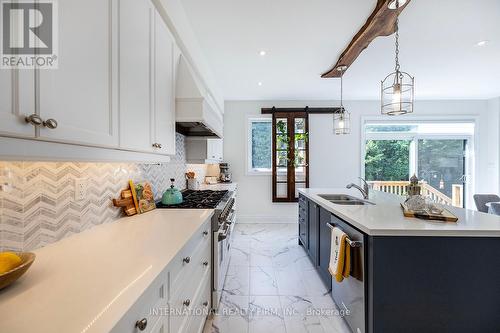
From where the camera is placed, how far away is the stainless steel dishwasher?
1.51m

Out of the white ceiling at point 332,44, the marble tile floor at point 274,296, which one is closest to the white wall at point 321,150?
→ the white ceiling at point 332,44

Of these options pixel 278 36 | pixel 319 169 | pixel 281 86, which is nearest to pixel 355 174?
pixel 319 169

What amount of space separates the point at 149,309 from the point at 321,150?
483cm

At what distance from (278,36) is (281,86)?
1.67 meters

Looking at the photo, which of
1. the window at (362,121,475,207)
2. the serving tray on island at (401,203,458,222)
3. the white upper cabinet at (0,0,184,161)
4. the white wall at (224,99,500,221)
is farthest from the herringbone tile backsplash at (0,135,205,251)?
the window at (362,121,475,207)

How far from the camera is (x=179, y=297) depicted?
3.75 feet

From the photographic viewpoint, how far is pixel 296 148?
198 inches

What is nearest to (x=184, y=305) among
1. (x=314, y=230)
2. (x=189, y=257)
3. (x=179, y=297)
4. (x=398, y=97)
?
(x=179, y=297)

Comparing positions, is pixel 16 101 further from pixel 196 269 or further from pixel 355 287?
pixel 355 287

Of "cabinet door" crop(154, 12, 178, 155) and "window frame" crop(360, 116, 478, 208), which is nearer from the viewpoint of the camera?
"cabinet door" crop(154, 12, 178, 155)

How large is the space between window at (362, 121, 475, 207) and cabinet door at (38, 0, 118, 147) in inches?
208

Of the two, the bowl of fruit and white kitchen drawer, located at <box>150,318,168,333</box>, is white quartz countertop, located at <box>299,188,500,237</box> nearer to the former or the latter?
white kitchen drawer, located at <box>150,318,168,333</box>

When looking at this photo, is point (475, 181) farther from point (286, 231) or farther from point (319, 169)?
point (286, 231)

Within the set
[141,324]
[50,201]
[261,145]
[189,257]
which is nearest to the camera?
[141,324]
